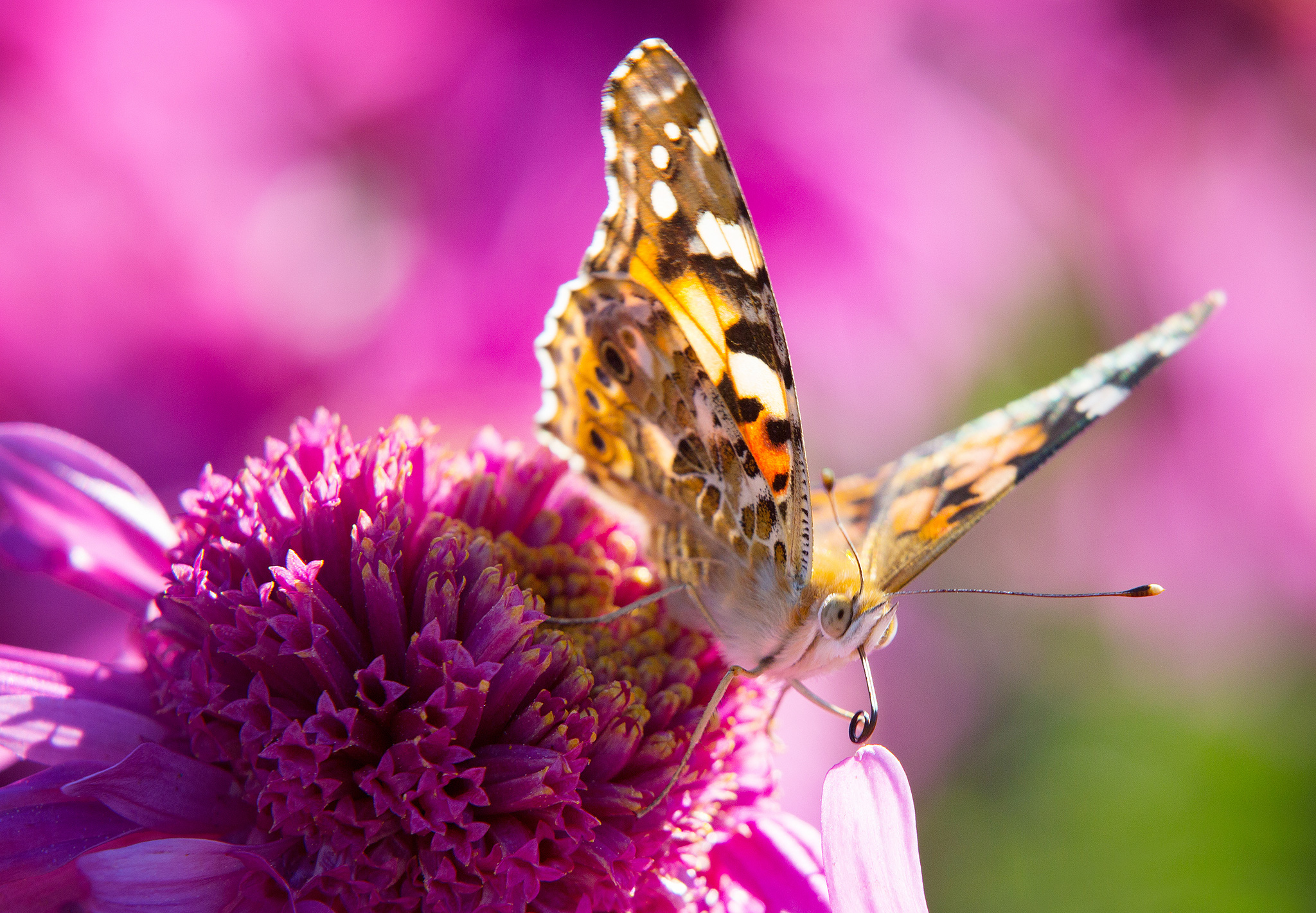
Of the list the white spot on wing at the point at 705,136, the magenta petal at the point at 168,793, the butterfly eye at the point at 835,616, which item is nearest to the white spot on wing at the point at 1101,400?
the butterfly eye at the point at 835,616

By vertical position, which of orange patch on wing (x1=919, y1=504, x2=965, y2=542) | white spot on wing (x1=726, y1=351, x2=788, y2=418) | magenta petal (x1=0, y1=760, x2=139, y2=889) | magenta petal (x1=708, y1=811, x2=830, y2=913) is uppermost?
white spot on wing (x1=726, y1=351, x2=788, y2=418)

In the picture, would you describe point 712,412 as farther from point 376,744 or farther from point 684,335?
point 376,744

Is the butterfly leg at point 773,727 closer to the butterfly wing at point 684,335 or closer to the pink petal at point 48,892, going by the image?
the butterfly wing at point 684,335

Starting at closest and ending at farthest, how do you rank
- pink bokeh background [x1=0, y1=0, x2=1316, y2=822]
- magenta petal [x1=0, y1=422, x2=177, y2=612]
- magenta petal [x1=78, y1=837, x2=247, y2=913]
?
1. magenta petal [x1=78, y1=837, x2=247, y2=913]
2. magenta petal [x1=0, y1=422, x2=177, y2=612]
3. pink bokeh background [x1=0, y1=0, x2=1316, y2=822]

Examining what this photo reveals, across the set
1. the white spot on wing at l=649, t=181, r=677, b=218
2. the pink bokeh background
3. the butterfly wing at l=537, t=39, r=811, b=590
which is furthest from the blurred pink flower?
the pink bokeh background

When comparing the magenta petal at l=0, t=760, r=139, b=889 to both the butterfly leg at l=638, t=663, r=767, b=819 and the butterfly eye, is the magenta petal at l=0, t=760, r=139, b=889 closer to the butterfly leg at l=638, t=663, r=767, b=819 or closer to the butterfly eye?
the butterfly leg at l=638, t=663, r=767, b=819

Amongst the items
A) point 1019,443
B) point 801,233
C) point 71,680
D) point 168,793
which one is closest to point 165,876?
point 168,793
